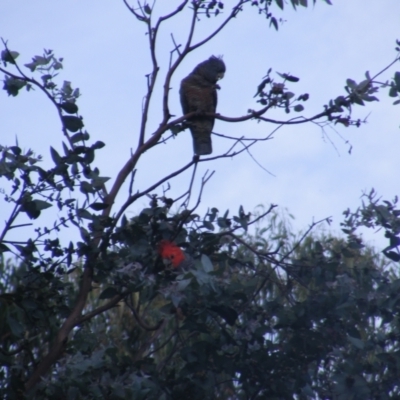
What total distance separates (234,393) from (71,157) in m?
1.53

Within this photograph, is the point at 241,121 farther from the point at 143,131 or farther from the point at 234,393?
the point at 234,393

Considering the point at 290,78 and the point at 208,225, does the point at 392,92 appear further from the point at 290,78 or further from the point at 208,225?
the point at 208,225

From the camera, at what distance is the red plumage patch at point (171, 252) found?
7.46 ft

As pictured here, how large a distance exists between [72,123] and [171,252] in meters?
0.59

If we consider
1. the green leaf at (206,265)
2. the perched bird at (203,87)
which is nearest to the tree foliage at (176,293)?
the green leaf at (206,265)

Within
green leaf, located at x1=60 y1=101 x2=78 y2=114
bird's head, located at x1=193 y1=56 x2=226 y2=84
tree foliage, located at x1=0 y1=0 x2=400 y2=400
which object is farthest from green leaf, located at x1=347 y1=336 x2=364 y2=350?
bird's head, located at x1=193 y1=56 x2=226 y2=84

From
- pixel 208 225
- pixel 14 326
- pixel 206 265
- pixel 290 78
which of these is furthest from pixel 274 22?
pixel 14 326

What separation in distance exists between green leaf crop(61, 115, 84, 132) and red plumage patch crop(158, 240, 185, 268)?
509 mm

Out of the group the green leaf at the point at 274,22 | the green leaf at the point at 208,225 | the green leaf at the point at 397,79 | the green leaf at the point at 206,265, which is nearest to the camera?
the green leaf at the point at 206,265

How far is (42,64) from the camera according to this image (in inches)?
105

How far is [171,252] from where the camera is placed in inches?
90.6

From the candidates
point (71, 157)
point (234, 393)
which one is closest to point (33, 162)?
point (71, 157)

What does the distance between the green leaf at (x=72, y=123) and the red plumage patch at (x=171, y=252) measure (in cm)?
51

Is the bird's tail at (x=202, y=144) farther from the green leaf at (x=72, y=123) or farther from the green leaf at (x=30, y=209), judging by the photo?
the green leaf at (x=30, y=209)
